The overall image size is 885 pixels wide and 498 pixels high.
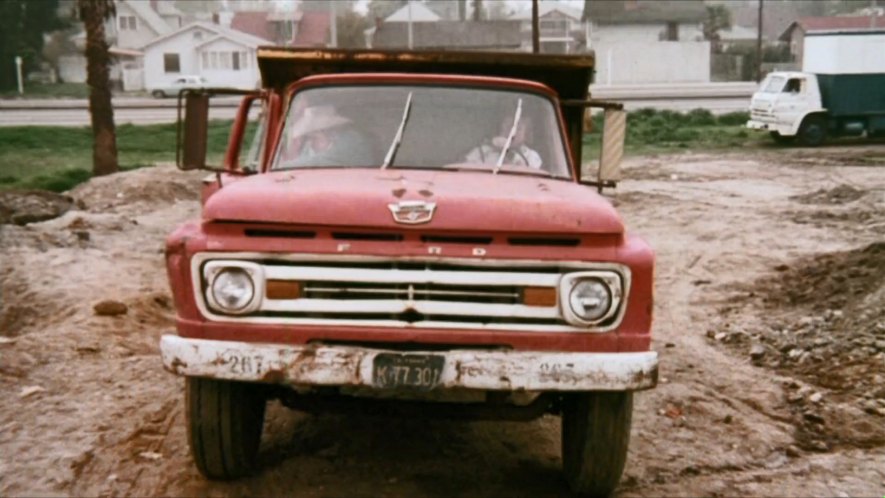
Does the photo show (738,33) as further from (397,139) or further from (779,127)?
(397,139)

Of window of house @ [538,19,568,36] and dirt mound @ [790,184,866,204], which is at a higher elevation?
window of house @ [538,19,568,36]

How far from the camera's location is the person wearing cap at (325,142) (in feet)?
19.6

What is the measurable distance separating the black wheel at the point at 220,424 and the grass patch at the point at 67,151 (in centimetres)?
1448

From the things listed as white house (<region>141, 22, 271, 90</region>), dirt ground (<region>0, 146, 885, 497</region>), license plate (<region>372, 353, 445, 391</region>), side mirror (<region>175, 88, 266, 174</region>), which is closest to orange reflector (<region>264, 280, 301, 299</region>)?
license plate (<region>372, 353, 445, 391</region>)

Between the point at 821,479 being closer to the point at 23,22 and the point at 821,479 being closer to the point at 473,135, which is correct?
the point at 473,135

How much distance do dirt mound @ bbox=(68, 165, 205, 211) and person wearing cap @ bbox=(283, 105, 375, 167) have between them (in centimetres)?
1130

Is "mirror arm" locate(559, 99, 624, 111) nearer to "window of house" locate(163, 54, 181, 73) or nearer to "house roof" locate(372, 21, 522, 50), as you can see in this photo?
"window of house" locate(163, 54, 181, 73)

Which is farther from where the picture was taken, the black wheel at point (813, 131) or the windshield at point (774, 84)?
the windshield at point (774, 84)

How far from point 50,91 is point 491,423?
55.3 metres

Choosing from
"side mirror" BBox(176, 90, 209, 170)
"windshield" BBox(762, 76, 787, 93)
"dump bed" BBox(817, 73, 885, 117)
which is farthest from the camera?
"windshield" BBox(762, 76, 787, 93)

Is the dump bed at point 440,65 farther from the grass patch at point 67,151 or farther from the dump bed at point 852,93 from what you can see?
the dump bed at point 852,93

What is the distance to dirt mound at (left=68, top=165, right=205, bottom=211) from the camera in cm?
1752

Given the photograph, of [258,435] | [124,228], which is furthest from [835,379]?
[124,228]

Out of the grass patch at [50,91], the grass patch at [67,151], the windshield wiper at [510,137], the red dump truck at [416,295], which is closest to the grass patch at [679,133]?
the grass patch at [67,151]
